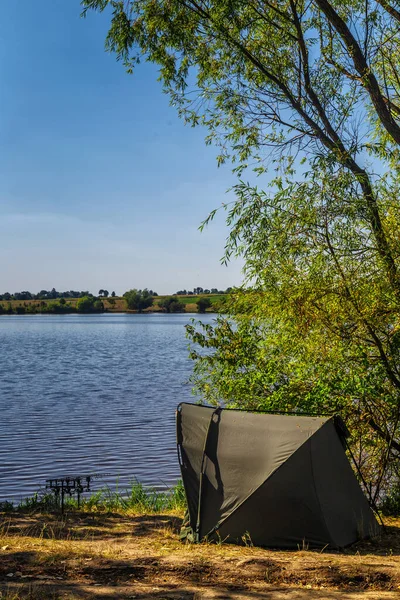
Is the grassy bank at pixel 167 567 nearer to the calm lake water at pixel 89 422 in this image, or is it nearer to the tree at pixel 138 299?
the calm lake water at pixel 89 422

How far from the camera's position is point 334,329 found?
11.1 metres

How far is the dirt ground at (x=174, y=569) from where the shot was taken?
643 centimetres

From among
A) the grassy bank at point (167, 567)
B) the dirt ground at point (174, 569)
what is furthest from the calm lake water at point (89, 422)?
the dirt ground at point (174, 569)

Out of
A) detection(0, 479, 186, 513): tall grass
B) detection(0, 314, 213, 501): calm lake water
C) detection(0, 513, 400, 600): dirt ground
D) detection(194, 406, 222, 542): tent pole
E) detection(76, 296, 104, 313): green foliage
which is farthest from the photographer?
detection(76, 296, 104, 313): green foliage

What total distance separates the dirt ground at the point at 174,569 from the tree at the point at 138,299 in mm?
157989

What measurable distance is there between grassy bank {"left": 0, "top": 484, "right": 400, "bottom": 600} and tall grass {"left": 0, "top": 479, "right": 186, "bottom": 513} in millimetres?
1494

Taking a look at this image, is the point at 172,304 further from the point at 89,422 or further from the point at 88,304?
the point at 89,422

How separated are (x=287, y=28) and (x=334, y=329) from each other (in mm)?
6411

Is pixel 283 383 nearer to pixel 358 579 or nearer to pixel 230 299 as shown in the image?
pixel 230 299

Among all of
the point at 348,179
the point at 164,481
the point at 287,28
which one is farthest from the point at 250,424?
the point at 287,28

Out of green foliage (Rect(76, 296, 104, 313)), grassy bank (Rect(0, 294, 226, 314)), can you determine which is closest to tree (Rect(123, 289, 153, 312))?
grassy bank (Rect(0, 294, 226, 314))

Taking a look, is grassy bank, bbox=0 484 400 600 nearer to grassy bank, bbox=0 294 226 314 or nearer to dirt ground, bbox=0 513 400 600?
dirt ground, bbox=0 513 400 600

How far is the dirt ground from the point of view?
643cm

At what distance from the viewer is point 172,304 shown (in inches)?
6117
